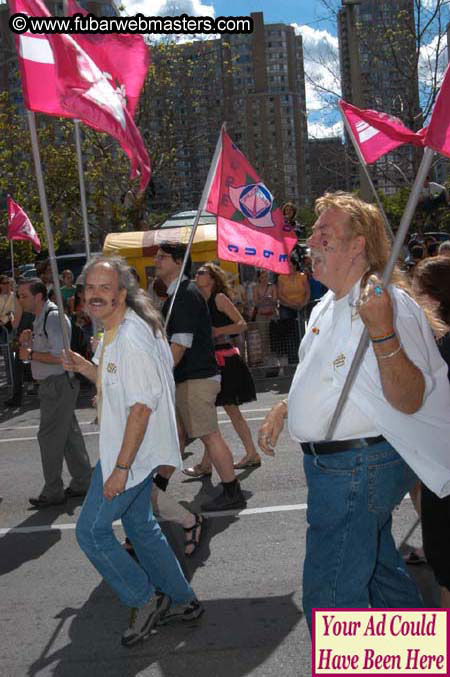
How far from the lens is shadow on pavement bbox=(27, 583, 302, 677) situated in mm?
4270

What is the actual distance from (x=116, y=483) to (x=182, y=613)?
2.90 feet

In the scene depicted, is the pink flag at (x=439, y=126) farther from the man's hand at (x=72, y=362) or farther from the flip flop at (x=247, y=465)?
the flip flop at (x=247, y=465)

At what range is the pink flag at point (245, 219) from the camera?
7.32 metres

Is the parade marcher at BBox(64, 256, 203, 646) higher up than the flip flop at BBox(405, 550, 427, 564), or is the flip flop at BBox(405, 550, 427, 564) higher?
the parade marcher at BBox(64, 256, 203, 646)

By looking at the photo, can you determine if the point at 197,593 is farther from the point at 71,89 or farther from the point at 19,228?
the point at 19,228

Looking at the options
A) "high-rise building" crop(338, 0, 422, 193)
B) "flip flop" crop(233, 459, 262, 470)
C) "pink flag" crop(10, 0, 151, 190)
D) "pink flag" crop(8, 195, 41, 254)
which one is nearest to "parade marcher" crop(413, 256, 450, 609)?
"pink flag" crop(10, 0, 151, 190)

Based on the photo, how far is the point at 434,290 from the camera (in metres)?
4.21

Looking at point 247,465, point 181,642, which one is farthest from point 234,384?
point 181,642

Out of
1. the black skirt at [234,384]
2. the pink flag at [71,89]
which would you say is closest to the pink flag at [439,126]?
the pink flag at [71,89]

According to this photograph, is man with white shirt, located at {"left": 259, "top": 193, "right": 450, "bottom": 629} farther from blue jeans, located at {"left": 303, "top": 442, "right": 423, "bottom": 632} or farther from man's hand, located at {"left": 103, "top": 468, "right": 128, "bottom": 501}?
man's hand, located at {"left": 103, "top": 468, "right": 128, "bottom": 501}

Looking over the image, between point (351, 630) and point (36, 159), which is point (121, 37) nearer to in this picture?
point (36, 159)

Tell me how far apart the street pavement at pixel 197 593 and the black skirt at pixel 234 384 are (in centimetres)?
63

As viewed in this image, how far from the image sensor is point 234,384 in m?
7.87

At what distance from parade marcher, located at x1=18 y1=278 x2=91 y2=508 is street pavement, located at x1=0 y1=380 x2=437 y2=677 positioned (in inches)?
9.4
